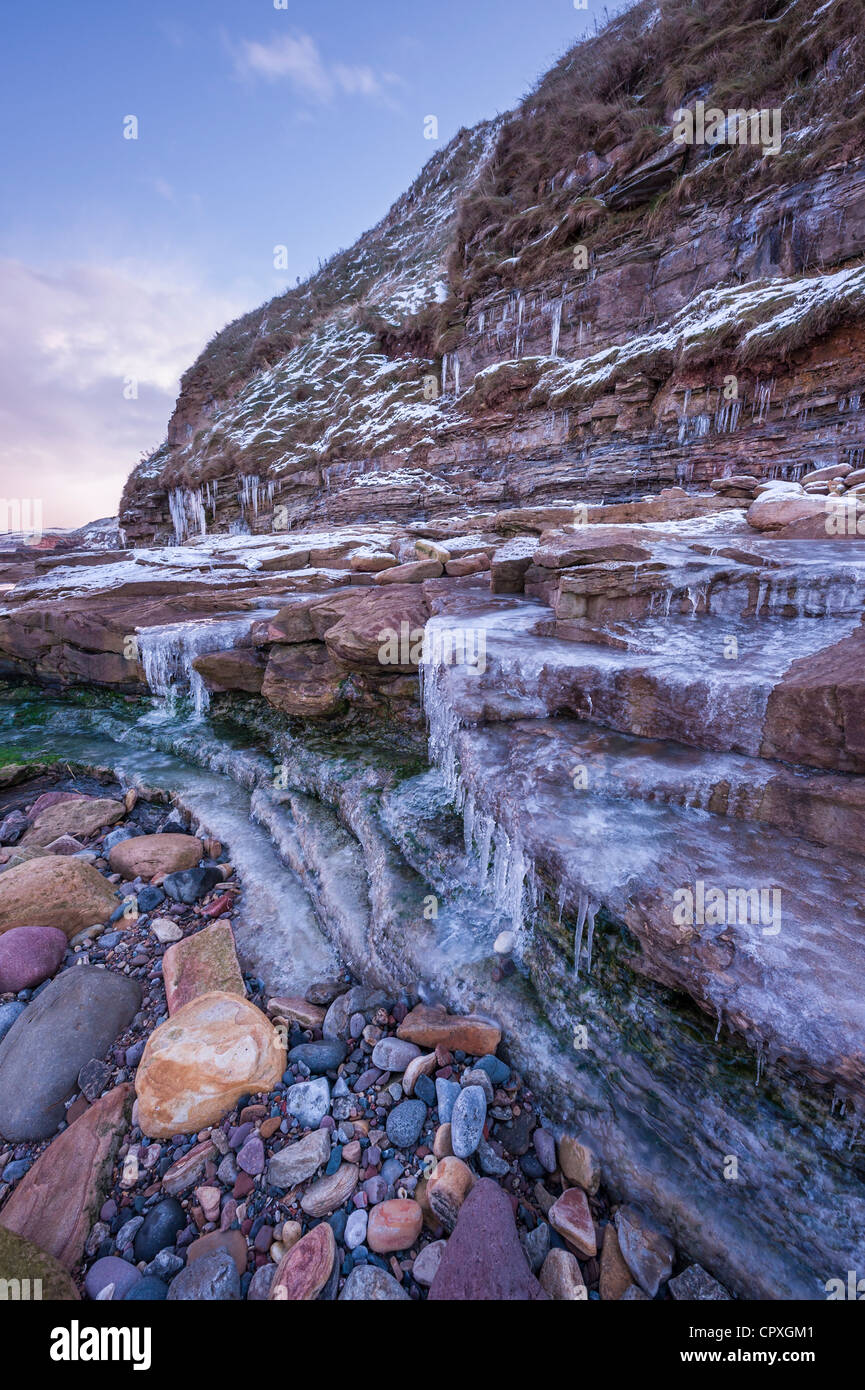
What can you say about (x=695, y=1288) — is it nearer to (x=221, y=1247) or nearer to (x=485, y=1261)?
(x=485, y=1261)

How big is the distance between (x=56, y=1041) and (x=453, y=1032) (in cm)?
250

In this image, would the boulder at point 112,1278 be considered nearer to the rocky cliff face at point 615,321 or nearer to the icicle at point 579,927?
the icicle at point 579,927

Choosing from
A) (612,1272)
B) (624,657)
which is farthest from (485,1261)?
(624,657)

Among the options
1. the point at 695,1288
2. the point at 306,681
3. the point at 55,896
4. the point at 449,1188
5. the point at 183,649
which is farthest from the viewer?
the point at 183,649

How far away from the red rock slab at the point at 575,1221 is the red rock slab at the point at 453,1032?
708 millimetres

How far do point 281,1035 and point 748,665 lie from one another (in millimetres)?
4233

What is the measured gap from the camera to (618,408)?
566 inches

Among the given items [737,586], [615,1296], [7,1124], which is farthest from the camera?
[737,586]

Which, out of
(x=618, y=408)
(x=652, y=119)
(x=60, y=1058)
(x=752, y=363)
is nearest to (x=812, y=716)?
(x=60, y=1058)

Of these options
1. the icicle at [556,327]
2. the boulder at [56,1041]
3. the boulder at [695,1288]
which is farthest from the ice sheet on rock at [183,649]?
the icicle at [556,327]

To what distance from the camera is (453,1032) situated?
2902 millimetres

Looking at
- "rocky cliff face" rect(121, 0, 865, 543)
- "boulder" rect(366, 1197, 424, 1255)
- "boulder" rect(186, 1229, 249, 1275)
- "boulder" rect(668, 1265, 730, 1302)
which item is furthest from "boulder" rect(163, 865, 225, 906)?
"rocky cliff face" rect(121, 0, 865, 543)

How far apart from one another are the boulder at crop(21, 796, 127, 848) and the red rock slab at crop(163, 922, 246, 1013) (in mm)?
2747
